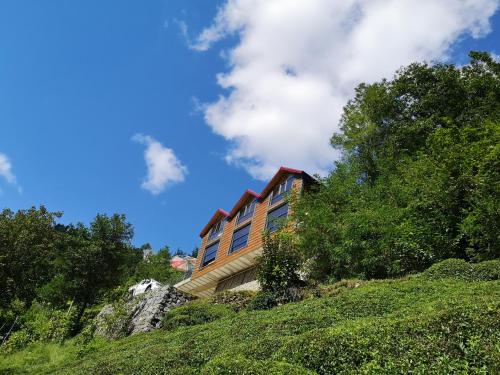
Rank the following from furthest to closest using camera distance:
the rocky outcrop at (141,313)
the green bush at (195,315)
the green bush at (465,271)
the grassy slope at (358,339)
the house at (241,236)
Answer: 1. the house at (241,236)
2. the rocky outcrop at (141,313)
3. the green bush at (195,315)
4. the green bush at (465,271)
5. the grassy slope at (358,339)

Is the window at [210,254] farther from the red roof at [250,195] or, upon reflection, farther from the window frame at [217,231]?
the red roof at [250,195]

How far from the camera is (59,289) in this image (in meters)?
32.4

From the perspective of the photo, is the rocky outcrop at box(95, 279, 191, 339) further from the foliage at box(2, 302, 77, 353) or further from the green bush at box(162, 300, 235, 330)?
the foliage at box(2, 302, 77, 353)

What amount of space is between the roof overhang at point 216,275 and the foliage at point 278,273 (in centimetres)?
906

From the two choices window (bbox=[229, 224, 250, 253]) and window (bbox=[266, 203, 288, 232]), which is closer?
window (bbox=[266, 203, 288, 232])

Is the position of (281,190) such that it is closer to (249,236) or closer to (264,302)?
(249,236)

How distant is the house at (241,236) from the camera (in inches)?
1210

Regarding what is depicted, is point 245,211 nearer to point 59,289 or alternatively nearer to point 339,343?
point 59,289

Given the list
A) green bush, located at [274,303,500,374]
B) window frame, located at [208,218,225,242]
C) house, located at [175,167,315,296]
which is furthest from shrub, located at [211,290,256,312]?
window frame, located at [208,218,225,242]

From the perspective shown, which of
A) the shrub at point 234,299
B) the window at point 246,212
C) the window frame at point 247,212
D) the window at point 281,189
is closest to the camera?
Answer: the shrub at point 234,299

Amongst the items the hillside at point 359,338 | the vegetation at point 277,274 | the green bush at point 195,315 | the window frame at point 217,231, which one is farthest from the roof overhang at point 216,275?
the hillside at point 359,338

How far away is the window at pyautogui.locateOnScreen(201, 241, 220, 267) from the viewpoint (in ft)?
118

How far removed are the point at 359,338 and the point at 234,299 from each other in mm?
13739

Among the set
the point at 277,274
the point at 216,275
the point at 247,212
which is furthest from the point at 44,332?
the point at 247,212
